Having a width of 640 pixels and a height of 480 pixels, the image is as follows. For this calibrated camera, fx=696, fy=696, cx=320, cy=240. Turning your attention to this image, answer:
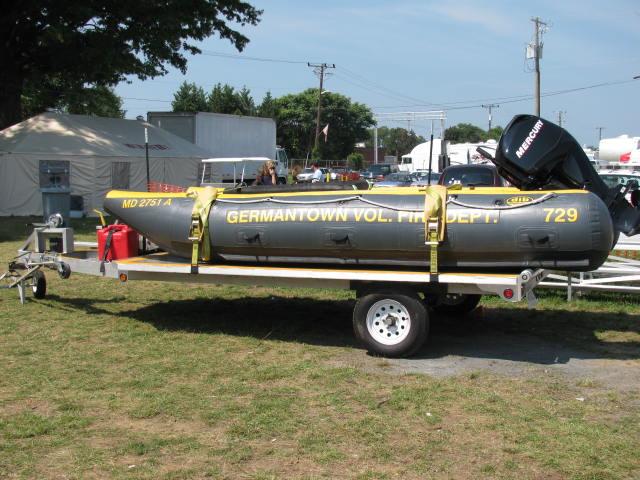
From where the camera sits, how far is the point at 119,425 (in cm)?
489

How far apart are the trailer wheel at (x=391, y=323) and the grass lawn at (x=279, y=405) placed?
200 mm

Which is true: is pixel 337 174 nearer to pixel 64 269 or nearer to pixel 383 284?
pixel 64 269

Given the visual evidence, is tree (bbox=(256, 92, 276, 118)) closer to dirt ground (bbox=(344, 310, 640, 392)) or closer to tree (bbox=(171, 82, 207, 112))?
tree (bbox=(171, 82, 207, 112))

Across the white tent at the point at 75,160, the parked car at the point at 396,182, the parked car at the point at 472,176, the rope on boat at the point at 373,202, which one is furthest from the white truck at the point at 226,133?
the rope on boat at the point at 373,202

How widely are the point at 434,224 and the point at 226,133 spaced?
1077 inches

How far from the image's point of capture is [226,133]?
32562 mm

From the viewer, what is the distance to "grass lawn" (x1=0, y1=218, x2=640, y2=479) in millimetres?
4273

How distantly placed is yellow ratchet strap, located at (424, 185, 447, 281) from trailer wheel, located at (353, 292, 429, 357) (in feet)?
1.26

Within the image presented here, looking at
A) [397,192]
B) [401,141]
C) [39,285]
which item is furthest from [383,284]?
[401,141]

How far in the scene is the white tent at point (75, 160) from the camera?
21.7 meters

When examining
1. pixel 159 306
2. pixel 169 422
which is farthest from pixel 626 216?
pixel 159 306

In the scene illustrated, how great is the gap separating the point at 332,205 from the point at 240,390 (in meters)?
2.05

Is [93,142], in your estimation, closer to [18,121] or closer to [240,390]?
[18,121]

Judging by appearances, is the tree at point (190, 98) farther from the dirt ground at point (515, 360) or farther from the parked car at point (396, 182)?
the dirt ground at point (515, 360)
